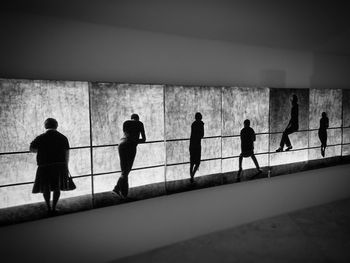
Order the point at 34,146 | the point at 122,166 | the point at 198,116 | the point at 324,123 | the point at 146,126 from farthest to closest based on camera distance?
the point at 324,123
the point at 198,116
the point at 146,126
the point at 122,166
the point at 34,146

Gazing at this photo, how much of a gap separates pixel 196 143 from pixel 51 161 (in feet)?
5.64

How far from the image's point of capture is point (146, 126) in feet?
9.99

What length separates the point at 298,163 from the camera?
419 centimetres

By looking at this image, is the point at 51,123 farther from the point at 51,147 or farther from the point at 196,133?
the point at 196,133

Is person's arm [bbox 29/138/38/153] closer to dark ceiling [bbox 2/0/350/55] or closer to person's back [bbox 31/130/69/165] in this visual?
person's back [bbox 31/130/69/165]

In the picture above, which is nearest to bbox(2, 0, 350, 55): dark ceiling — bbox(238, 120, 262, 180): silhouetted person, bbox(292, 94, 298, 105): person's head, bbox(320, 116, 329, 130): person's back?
bbox(292, 94, 298, 105): person's head

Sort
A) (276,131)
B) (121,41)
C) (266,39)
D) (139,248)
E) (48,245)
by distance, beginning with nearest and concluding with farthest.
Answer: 1. (48,245)
2. (121,41)
3. (139,248)
4. (266,39)
5. (276,131)

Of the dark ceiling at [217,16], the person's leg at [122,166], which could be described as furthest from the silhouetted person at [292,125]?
the person's leg at [122,166]

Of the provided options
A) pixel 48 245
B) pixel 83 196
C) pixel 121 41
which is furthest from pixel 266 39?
pixel 48 245

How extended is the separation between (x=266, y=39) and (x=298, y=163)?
2038 millimetres

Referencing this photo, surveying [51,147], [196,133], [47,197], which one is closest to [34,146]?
[51,147]

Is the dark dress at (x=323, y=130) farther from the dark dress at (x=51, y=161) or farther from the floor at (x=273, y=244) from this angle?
the dark dress at (x=51, y=161)

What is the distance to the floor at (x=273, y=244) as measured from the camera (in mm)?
3109

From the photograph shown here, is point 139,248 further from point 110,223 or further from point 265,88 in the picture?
point 265,88
